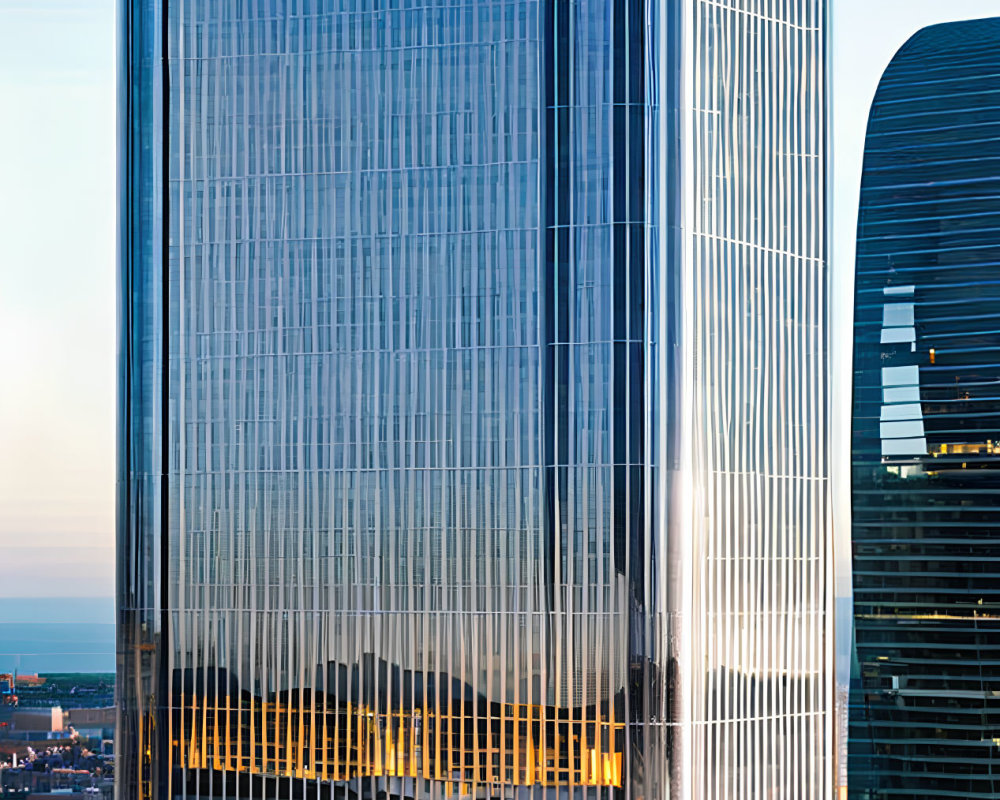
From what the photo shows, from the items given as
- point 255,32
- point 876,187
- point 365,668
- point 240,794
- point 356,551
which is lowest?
point 240,794

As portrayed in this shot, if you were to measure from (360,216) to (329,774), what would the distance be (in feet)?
34.6

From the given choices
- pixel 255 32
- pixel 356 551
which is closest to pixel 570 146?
pixel 255 32

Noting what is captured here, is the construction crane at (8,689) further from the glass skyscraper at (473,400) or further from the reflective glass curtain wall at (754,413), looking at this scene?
the reflective glass curtain wall at (754,413)

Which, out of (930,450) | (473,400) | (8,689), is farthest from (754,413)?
(8,689)

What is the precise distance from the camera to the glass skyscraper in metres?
24.1

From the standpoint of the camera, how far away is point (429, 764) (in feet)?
82.4

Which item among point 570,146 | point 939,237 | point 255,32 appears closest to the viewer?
point 570,146

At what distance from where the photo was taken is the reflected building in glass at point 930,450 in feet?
162

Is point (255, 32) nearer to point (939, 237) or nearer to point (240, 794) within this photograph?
point (240, 794)

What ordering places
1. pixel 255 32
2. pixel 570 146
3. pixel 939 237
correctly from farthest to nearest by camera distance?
pixel 939 237, pixel 255 32, pixel 570 146

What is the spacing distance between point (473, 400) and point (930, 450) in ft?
98.8

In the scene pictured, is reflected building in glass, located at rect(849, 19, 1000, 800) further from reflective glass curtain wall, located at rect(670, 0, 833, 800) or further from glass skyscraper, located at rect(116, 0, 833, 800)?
glass skyscraper, located at rect(116, 0, 833, 800)

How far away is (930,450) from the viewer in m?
50.1

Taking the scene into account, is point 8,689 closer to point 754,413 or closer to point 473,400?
point 473,400
